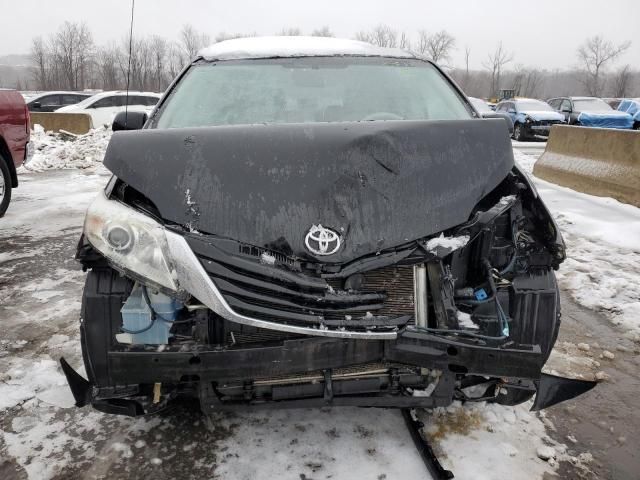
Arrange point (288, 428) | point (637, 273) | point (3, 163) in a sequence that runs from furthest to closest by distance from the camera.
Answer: point (3, 163), point (637, 273), point (288, 428)

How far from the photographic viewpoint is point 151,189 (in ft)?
6.43

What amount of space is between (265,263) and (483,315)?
0.91 meters

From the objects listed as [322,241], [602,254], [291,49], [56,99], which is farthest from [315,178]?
[56,99]

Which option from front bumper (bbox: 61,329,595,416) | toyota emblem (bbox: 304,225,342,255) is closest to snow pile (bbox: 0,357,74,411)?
front bumper (bbox: 61,329,595,416)

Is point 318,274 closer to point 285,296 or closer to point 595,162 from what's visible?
point 285,296

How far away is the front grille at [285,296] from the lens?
5.65ft

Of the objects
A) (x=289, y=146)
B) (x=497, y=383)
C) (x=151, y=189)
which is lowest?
(x=497, y=383)

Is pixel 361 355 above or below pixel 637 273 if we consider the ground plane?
above

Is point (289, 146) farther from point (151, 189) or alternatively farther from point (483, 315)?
point (483, 315)

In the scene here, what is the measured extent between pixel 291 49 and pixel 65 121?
12.6 meters

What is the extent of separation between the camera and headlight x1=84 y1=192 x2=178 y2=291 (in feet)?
5.86

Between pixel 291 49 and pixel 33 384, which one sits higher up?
pixel 291 49

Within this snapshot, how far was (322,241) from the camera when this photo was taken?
1.86 m

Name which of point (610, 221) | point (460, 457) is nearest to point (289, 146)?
point (460, 457)
